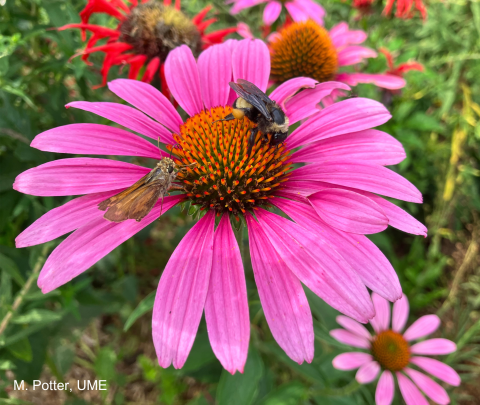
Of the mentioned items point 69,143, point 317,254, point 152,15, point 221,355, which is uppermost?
point 152,15

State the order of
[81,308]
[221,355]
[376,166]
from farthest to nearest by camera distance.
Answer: [81,308]
[376,166]
[221,355]

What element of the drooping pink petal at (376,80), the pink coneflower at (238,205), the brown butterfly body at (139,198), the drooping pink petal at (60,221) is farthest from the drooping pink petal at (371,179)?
the drooping pink petal at (376,80)

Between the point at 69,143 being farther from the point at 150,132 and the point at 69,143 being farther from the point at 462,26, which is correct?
the point at 462,26

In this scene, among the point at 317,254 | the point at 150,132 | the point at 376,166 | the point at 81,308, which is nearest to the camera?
the point at 317,254

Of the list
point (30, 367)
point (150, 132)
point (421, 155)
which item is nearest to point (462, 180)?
point (421, 155)

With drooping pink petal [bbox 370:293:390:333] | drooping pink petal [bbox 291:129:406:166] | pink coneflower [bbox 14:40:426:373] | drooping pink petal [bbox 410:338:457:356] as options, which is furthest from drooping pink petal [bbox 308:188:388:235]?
drooping pink petal [bbox 410:338:457:356]

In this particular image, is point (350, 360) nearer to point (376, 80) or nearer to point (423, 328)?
point (423, 328)

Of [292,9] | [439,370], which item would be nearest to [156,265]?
[439,370]

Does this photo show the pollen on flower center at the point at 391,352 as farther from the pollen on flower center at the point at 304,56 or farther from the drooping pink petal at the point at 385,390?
the pollen on flower center at the point at 304,56
